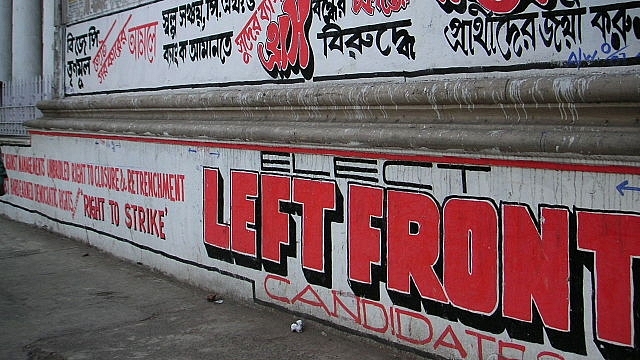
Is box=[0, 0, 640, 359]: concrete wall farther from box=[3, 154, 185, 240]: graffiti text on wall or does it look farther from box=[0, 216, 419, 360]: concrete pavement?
box=[0, 216, 419, 360]: concrete pavement

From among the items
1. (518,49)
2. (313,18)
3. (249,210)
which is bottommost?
(249,210)

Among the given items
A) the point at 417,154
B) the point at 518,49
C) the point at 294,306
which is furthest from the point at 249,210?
the point at 518,49

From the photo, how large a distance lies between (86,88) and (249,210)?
14.7 ft

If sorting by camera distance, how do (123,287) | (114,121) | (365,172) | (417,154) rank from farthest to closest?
1. (114,121)
2. (123,287)
3. (365,172)
4. (417,154)

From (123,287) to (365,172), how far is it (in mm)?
3228

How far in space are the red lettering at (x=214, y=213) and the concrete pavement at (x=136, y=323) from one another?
0.52 metres

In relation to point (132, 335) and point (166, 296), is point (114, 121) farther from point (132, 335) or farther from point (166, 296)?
point (132, 335)

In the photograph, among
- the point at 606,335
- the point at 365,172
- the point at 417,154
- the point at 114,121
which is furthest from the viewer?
the point at 114,121

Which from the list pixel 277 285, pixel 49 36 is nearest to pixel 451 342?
pixel 277 285

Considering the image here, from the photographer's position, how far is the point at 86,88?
29.9 ft

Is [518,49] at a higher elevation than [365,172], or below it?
higher

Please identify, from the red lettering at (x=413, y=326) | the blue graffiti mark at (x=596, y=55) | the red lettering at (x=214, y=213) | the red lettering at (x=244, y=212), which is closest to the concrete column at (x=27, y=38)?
the red lettering at (x=214, y=213)

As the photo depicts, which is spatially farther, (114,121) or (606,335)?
(114,121)

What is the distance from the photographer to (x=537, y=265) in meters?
3.63
